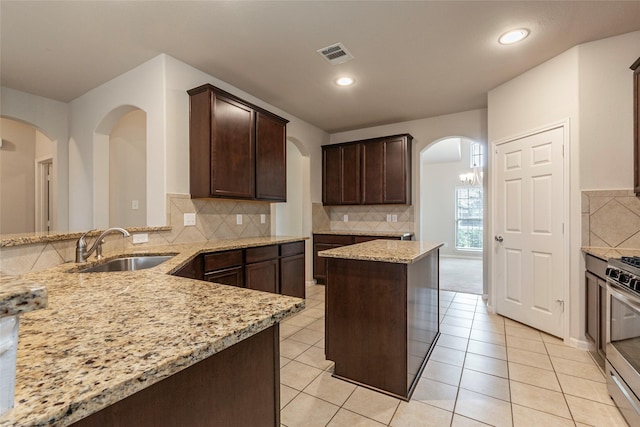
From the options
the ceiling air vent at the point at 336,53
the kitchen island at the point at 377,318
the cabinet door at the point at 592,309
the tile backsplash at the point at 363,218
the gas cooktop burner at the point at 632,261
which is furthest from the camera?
the tile backsplash at the point at 363,218

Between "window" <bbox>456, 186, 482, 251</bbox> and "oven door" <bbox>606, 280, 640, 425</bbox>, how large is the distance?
6.13 m

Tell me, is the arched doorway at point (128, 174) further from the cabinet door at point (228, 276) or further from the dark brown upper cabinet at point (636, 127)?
the dark brown upper cabinet at point (636, 127)

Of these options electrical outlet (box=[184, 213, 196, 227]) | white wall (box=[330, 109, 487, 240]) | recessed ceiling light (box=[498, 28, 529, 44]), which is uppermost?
recessed ceiling light (box=[498, 28, 529, 44])

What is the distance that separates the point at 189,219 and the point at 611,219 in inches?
147

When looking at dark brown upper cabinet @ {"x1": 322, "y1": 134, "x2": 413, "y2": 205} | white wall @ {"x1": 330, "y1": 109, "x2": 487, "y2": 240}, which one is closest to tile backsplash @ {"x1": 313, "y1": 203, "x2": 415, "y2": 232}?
white wall @ {"x1": 330, "y1": 109, "x2": 487, "y2": 240}

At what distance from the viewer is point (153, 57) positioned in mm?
2727

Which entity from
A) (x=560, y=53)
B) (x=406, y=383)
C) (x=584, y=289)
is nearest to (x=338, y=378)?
(x=406, y=383)

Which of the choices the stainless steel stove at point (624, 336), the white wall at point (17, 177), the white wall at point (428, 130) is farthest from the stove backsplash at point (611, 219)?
the white wall at point (17, 177)

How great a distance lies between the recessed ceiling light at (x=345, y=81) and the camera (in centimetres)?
314

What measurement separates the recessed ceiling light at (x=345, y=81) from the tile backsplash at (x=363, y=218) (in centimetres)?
208

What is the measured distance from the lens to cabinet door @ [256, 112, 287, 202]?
3.26 metres

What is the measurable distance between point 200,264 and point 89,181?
92.1 inches

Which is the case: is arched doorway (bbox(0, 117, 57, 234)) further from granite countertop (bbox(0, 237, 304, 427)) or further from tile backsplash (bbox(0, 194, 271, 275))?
granite countertop (bbox(0, 237, 304, 427))

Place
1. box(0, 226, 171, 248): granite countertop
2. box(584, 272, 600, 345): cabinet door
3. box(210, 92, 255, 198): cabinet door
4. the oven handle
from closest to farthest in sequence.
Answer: box(0, 226, 171, 248): granite countertop → the oven handle → box(584, 272, 600, 345): cabinet door → box(210, 92, 255, 198): cabinet door
